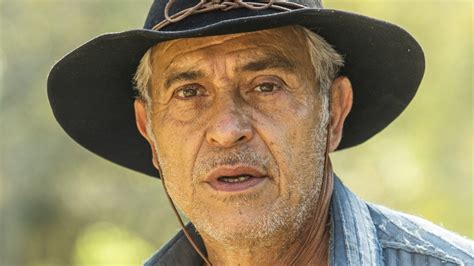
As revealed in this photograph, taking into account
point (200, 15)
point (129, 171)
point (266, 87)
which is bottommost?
point (129, 171)

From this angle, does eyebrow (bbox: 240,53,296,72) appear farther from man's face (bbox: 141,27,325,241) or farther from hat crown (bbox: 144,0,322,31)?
hat crown (bbox: 144,0,322,31)

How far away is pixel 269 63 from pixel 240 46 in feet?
0.44

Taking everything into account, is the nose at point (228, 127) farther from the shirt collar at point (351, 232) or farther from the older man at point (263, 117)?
the shirt collar at point (351, 232)

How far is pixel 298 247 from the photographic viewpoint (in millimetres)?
4242

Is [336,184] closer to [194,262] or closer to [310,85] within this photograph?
[310,85]

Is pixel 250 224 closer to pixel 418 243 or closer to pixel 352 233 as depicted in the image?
pixel 352 233

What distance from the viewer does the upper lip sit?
3.99 m

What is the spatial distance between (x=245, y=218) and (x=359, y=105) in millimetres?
957

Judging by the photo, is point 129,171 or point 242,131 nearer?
point 242,131

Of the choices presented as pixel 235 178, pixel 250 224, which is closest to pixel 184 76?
pixel 235 178

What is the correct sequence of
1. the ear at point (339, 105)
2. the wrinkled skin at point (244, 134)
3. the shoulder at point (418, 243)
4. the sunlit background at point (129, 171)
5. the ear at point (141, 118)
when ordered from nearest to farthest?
the shoulder at point (418, 243) < the wrinkled skin at point (244, 134) < the ear at point (339, 105) < the ear at point (141, 118) < the sunlit background at point (129, 171)

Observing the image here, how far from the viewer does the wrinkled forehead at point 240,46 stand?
412cm

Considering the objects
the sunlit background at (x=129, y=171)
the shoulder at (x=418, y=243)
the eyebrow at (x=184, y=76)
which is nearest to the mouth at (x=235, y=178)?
the eyebrow at (x=184, y=76)

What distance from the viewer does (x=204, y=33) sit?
388 cm
